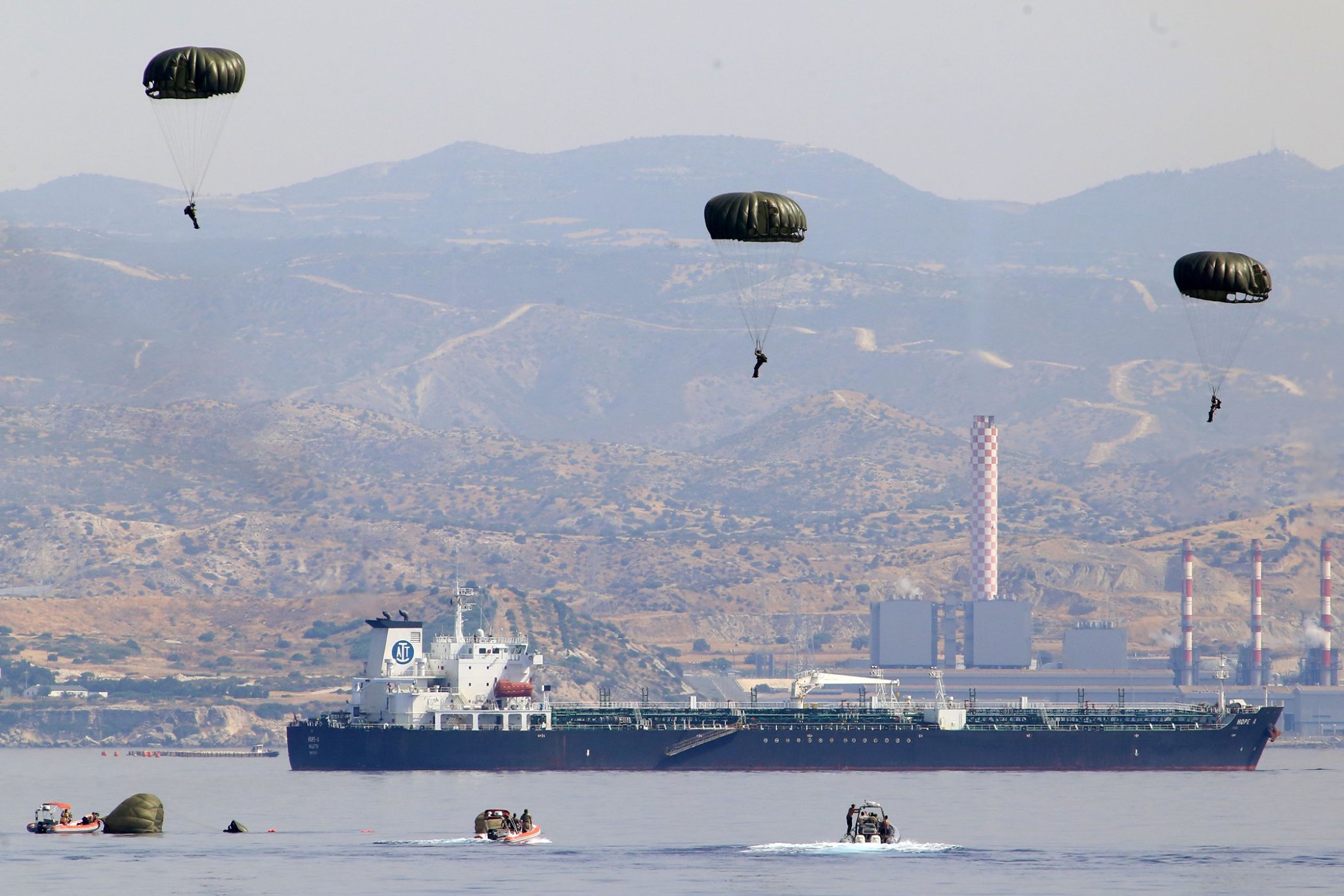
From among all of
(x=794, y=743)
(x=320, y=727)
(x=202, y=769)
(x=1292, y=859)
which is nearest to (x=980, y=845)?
(x=1292, y=859)

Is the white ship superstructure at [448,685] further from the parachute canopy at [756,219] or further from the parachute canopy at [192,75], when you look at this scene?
the parachute canopy at [192,75]

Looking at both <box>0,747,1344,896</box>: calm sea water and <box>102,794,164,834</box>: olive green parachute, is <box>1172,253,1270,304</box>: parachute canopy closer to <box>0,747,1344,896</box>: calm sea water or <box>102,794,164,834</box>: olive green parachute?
<box>0,747,1344,896</box>: calm sea water

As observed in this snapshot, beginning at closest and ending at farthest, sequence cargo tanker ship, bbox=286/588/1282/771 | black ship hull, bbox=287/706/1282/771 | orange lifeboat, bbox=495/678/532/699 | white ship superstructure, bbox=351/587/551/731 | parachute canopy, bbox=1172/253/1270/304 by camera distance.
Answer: parachute canopy, bbox=1172/253/1270/304 < black ship hull, bbox=287/706/1282/771 < cargo tanker ship, bbox=286/588/1282/771 < white ship superstructure, bbox=351/587/551/731 < orange lifeboat, bbox=495/678/532/699

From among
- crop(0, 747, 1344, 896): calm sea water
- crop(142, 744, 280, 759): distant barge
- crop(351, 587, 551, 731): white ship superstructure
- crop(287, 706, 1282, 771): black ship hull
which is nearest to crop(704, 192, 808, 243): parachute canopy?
crop(0, 747, 1344, 896): calm sea water

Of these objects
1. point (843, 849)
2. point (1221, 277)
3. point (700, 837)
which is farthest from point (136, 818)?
point (1221, 277)

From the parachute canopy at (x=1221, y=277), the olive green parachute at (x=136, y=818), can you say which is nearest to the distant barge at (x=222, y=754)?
the olive green parachute at (x=136, y=818)

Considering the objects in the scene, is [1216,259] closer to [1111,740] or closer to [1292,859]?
[1292,859]
